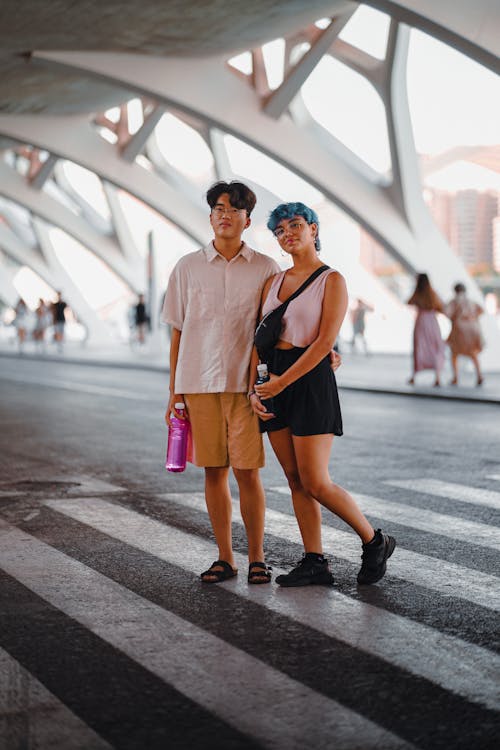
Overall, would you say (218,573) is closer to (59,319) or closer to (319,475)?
(319,475)

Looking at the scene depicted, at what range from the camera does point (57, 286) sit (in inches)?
1960

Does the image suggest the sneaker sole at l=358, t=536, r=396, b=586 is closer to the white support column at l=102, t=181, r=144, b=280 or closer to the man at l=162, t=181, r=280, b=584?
the man at l=162, t=181, r=280, b=584

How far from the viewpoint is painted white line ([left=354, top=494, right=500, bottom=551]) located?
6797 mm

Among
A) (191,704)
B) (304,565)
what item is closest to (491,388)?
(304,565)

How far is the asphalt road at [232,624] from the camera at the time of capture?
143 inches

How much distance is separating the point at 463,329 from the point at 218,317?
14.9 metres

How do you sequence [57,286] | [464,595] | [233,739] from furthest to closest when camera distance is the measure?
[57,286]
[464,595]
[233,739]

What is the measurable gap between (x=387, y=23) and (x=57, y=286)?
3074 centimetres

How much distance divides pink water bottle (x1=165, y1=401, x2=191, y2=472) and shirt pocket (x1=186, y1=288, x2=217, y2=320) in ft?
1.44

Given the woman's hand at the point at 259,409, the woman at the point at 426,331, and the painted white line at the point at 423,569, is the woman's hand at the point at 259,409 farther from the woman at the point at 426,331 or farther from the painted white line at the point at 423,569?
the woman at the point at 426,331

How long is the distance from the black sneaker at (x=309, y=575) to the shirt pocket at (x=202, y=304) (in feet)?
4.16

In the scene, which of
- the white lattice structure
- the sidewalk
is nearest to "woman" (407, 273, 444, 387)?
the sidewalk

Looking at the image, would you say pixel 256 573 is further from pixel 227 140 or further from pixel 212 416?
pixel 227 140

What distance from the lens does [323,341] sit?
5336 millimetres
